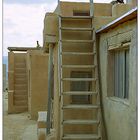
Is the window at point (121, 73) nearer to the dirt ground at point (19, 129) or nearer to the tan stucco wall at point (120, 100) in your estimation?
the tan stucco wall at point (120, 100)

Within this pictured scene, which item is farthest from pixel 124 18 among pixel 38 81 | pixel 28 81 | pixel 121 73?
pixel 28 81

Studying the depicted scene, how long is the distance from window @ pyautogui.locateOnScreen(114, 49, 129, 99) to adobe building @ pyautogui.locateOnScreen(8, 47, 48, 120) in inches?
319

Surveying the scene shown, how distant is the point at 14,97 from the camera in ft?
54.0

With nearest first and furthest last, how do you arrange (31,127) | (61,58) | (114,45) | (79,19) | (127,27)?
1. (127,27)
2. (114,45)
3. (61,58)
4. (79,19)
5. (31,127)

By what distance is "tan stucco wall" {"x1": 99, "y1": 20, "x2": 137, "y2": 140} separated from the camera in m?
4.33

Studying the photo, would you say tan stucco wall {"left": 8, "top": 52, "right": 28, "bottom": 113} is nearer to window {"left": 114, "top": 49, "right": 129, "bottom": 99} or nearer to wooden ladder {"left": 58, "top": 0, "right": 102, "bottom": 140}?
wooden ladder {"left": 58, "top": 0, "right": 102, "bottom": 140}

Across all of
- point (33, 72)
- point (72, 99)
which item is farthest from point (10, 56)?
point (72, 99)

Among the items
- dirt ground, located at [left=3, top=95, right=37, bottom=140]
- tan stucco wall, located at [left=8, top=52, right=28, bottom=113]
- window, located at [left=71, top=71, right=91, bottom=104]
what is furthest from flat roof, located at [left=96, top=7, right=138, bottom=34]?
tan stucco wall, located at [left=8, top=52, right=28, bottom=113]

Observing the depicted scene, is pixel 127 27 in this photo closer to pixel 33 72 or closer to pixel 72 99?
pixel 72 99

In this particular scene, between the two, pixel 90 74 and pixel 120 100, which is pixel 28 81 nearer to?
pixel 90 74

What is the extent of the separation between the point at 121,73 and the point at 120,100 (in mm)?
525

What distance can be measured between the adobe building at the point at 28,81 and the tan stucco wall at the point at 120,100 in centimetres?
781

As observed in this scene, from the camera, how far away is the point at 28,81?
16.1 m

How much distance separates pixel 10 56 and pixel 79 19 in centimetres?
1125
